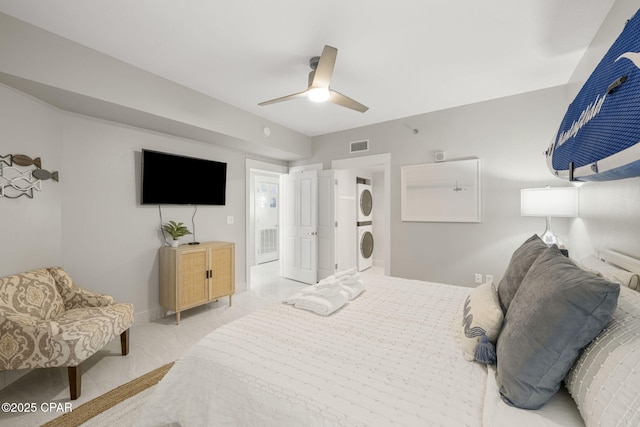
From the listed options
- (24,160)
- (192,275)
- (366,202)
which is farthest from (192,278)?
(366,202)

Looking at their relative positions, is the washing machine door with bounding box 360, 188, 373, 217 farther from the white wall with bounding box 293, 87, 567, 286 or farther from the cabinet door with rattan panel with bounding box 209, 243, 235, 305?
the cabinet door with rattan panel with bounding box 209, 243, 235, 305

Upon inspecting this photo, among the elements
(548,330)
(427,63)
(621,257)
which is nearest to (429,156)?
(427,63)

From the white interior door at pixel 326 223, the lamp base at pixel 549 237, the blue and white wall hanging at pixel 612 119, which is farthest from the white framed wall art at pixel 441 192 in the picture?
the blue and white wall hanging at pixel 612 119

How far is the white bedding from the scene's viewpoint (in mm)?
895

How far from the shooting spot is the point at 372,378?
106 centimetres

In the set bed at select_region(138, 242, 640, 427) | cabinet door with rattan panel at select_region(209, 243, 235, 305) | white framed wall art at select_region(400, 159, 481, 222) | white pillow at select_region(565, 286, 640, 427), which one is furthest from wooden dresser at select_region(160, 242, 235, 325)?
white pillow at select_region(565, 286, 640, 427)

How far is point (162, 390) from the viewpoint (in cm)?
129

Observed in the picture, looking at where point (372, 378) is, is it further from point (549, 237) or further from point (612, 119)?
point (549, 237)

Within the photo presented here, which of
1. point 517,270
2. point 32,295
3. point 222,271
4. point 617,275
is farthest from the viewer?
point 222,271

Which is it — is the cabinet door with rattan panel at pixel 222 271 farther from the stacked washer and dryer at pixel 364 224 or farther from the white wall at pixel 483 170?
the stacked washer and dryer at pixel 364 224

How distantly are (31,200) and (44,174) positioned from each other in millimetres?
241

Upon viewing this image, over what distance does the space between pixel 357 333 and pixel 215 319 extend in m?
2.35

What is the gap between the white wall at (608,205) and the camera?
1479 millimetres

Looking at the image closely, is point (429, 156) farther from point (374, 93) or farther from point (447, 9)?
point (447, 9)
